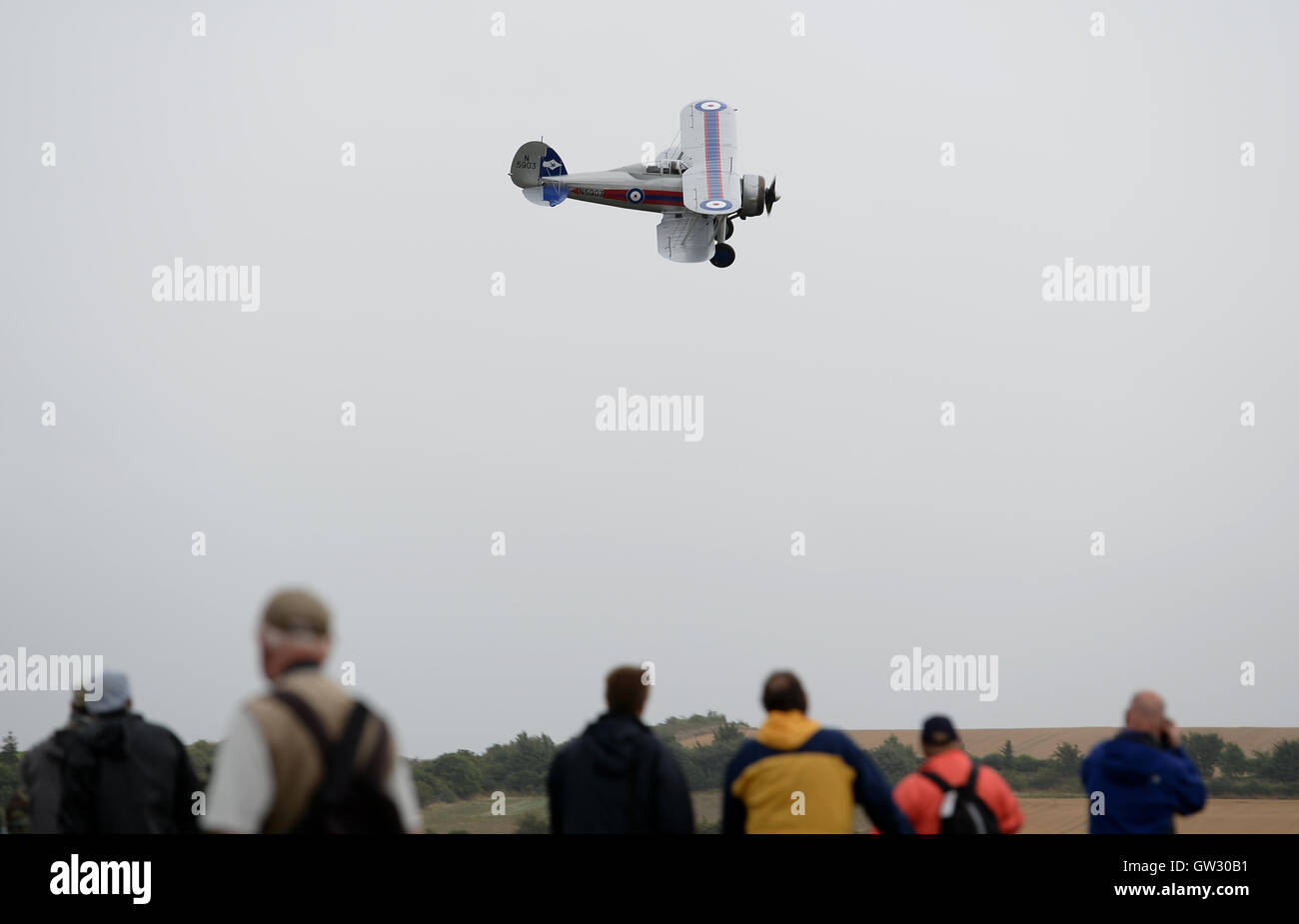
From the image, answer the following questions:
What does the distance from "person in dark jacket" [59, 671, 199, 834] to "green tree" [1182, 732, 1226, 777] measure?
3311 cm

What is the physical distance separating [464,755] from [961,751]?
80.6ft

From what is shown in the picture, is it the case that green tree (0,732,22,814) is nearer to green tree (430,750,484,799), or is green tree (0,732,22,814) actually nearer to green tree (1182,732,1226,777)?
green tree (430,750,484,799)

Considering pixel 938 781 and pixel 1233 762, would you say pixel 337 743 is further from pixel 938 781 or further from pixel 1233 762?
pixel 1233 762

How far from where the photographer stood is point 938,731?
8.38 metres

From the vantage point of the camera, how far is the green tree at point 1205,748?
3750cm

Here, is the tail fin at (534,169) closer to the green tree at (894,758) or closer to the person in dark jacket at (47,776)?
the green tree at (894,758)

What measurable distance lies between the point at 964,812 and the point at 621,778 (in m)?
1.99

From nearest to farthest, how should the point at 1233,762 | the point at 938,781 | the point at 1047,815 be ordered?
the point at 938,781
the point at 1047,815
the point at 1233,762

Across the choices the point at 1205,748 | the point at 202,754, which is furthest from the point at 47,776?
the point at 1205,748

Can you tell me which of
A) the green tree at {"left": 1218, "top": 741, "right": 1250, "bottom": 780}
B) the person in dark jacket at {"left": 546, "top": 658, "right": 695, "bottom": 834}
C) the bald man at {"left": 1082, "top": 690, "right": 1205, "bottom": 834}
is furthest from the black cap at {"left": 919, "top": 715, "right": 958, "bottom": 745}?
the green tree at {"left": 1218, "top": 741, "right": 1250, "bottom": 780}

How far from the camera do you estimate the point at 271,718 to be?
4.70m
